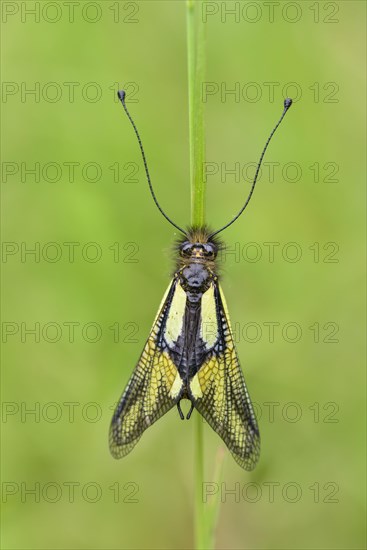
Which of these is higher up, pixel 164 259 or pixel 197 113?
pixel 197 113

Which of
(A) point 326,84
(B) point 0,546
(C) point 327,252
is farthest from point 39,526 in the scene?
(A) point 326,84

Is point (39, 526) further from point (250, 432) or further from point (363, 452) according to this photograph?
point (363, 452)

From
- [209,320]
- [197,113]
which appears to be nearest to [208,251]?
[209,320]

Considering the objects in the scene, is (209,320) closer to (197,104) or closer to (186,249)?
(186,249)

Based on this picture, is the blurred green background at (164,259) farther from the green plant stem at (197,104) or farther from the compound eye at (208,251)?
the green plant stem at (197,104)

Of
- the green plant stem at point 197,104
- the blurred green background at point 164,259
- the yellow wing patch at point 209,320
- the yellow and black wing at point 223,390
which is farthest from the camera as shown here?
the blurred green background at point 164,259

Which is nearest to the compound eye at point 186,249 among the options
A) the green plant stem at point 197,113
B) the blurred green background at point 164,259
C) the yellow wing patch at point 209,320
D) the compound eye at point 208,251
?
the compound eye at point 208,251
